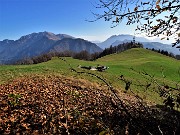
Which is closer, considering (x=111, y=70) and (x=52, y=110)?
(x=52, y=110)

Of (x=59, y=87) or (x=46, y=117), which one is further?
(x=59, y=87)

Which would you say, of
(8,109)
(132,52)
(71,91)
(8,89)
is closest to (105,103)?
(71,91)

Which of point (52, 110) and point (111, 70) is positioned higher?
point (52, 110)

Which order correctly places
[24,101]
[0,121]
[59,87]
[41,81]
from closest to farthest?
[0,121], [24,101], [59,87], [41,81]

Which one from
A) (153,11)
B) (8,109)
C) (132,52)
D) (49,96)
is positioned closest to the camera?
(153,11)

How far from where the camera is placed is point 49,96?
1153 centimetres

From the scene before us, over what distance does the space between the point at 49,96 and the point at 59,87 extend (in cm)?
197

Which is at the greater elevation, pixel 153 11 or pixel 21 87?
pixel 153 11

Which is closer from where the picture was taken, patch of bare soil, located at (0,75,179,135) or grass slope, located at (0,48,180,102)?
patch of bare soil, located at (0,75,179,135)

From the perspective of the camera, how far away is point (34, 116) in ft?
29.3

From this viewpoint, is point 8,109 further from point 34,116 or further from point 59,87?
point 59,87

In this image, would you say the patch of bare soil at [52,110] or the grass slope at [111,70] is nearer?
the patch of bare soil at [52,110]

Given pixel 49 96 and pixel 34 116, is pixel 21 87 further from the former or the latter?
pixel 34 116

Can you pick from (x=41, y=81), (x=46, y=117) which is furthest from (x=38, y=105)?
(x=41, y=81)
